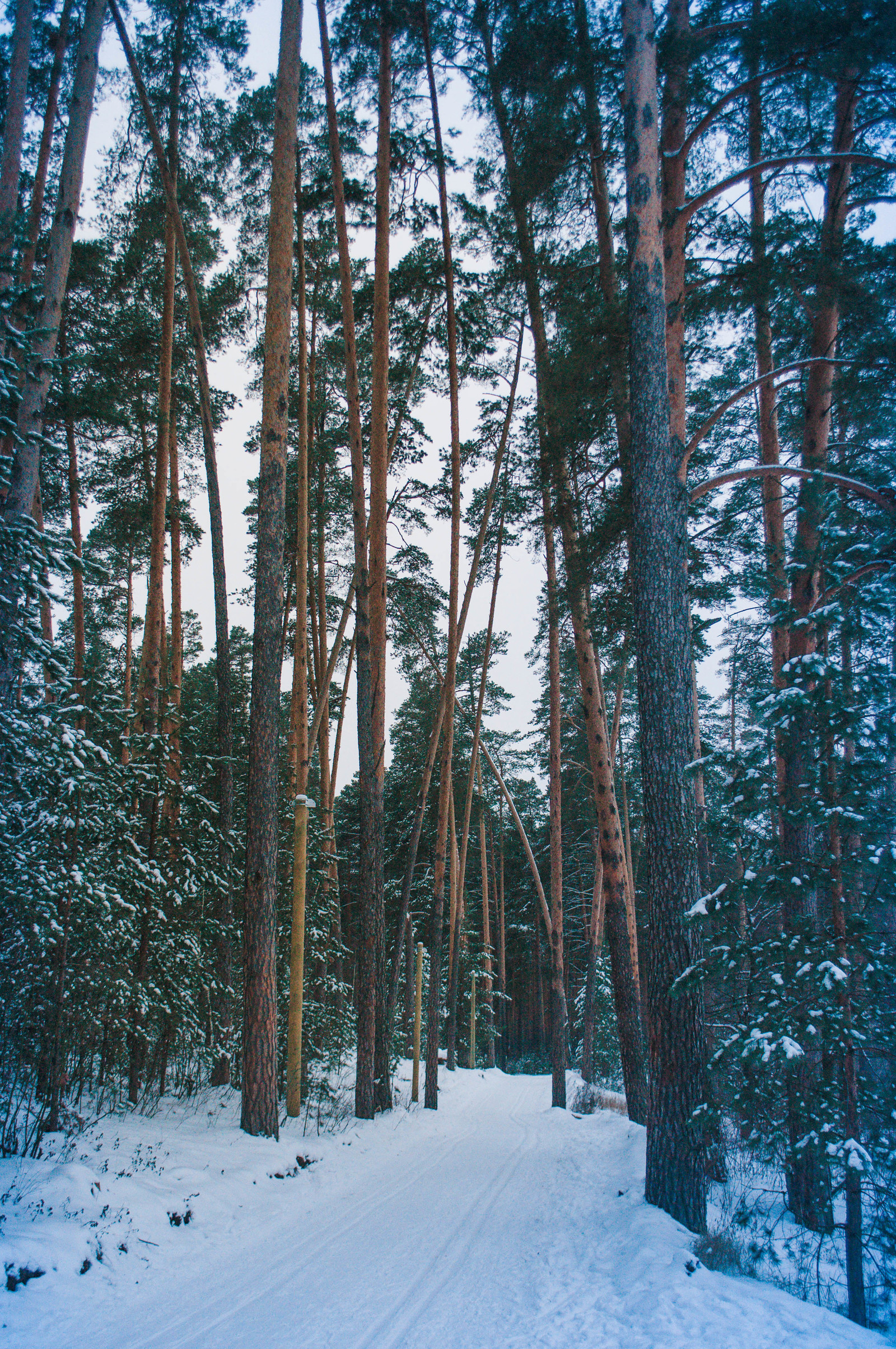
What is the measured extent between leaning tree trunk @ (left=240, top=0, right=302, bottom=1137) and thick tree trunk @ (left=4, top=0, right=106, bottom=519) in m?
1.85

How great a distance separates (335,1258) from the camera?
4.33 m

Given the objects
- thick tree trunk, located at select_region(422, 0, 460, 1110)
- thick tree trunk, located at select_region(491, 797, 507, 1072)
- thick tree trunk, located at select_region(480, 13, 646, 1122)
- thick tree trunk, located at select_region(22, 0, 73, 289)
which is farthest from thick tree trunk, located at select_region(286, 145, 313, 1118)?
thick tree trunk, located at select_region(491, 797, 507, 1072)

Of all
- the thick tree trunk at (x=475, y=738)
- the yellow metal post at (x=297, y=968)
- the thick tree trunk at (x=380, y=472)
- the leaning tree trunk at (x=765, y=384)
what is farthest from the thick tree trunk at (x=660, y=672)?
the thick tree trunk at (x=475, y=738)

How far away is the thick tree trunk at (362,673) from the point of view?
8734 millimetres

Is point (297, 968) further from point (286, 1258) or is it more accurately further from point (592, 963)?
point (592, 963)

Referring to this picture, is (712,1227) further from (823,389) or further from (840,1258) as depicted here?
(823,389)

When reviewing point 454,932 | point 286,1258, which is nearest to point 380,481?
Answer: point 286,1258

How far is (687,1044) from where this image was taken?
183 inches

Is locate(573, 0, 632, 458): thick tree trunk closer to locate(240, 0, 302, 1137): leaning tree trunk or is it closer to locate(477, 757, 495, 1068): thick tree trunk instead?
locate(240, 0, 302, 1137): leaning tree trunk

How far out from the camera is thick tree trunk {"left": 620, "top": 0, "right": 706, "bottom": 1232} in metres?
4.63

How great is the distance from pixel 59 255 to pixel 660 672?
6757 millimetres

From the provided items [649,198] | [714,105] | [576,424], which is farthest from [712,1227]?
[714,105]

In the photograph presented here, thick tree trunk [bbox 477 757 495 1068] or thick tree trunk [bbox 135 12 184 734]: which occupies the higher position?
thick tree trunk [bbox 135 12 184 734]

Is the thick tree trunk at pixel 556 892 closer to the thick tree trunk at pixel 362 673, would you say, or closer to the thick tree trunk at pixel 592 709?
the thick tree trunk at pixel 592 709
